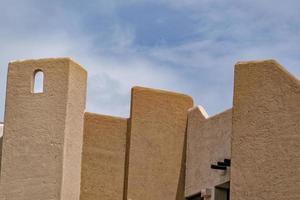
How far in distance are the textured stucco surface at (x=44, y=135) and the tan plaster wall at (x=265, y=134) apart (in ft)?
16.4

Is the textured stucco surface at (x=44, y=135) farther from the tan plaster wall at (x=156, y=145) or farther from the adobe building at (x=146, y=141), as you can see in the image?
the tan plaster wall at (x=156, y=145)

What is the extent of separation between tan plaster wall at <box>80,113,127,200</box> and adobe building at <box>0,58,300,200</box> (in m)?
0.03

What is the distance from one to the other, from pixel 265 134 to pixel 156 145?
569cm

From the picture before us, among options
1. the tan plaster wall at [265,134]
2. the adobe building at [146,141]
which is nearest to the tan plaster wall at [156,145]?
the adobe building at [146,141]

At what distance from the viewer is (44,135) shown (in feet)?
83.5

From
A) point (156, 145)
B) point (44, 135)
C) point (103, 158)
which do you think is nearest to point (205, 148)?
point (156, 145)

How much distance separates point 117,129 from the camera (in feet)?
88.9

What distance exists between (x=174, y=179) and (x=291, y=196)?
6.34 metres

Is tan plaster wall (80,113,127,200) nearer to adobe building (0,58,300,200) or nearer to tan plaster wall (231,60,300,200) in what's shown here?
adobe building (0,58,300,200)

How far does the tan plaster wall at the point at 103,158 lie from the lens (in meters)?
26.6

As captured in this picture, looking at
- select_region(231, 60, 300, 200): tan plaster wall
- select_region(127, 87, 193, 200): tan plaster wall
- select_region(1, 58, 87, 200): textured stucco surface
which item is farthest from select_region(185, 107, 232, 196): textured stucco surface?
select_region(1, 58, 87, 200): textured stucco surface

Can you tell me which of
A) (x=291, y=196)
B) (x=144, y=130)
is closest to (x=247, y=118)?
(x=291, y=196)

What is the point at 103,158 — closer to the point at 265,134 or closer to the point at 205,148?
the point at 205,148

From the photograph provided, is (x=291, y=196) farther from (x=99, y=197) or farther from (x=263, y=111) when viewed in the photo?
(x=99, y=197)
